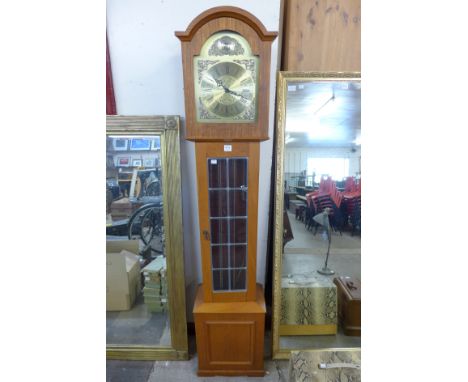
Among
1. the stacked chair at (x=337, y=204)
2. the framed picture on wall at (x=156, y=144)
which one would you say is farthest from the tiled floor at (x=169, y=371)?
the framed picture on wall at (x=156, y=144)

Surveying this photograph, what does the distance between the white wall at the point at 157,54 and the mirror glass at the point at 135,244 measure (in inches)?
8.6

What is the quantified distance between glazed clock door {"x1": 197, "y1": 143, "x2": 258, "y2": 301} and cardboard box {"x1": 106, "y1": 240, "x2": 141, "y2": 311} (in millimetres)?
542

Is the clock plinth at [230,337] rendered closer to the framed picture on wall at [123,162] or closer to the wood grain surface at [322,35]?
the framed picture on wall at [123,162]

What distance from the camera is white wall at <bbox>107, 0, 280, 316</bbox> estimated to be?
4.86 ft

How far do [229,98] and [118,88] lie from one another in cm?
78

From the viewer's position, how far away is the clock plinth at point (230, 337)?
1442 mm

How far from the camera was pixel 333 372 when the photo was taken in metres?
1.14

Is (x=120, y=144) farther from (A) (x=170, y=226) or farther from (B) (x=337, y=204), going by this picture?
(B) (x=337, y=204)

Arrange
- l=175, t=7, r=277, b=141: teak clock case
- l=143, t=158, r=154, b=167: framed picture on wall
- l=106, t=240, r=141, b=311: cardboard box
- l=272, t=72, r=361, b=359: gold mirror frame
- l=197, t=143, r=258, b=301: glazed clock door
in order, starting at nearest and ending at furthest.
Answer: l=175, t=7, r=277, b=141: teak clock case
l=197, t=143, r=258, b=301: glazed clock door
l=272, t=72, r=361, b=359: gold mirror frame
l=143, t=158, r=154, b=167: framed picture on wall
l=106, t=240, r=141, b=311: cardboard box

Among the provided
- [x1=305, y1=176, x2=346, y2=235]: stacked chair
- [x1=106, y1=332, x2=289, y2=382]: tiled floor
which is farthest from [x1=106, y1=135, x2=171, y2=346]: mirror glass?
[x1=305, y1=176, x2=346, y2=235]: stacked chair

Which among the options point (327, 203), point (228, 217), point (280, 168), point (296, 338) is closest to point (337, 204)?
point (327, 203)

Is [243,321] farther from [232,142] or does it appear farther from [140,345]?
[232,142]

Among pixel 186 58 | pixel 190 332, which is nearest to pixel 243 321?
pixel 190 332

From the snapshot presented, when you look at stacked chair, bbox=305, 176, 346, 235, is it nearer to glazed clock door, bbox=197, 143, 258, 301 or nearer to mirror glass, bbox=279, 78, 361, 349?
mirror glass, bbox=279, 78, 361, 349
